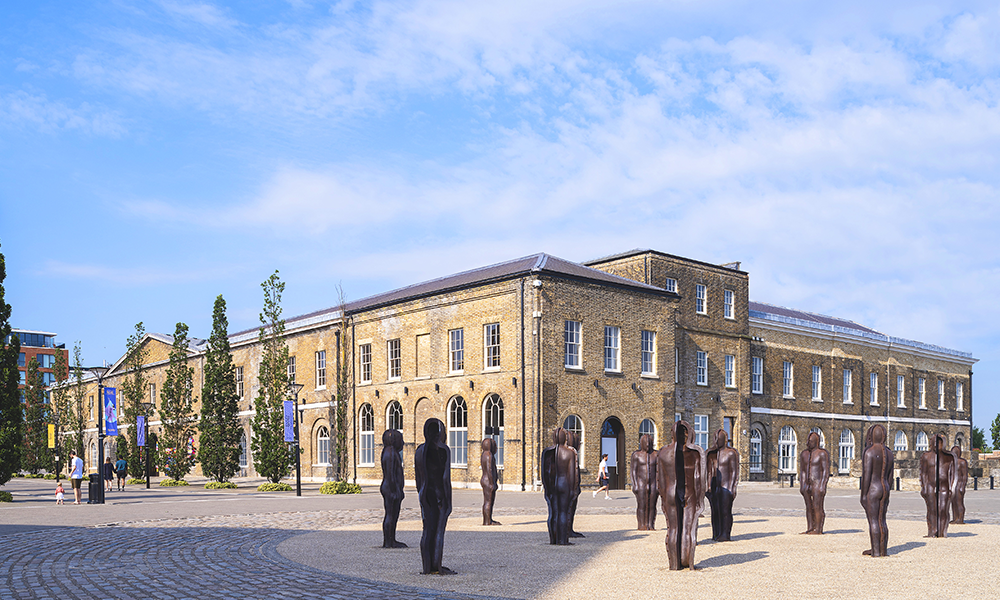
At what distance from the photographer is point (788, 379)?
150ft

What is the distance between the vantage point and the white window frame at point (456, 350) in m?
35.8

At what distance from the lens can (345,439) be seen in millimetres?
37594

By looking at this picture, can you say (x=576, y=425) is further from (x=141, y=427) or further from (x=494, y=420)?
(x=141, y=427)

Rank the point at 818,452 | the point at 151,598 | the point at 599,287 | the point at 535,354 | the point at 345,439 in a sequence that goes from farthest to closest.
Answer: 1. the point at 345,439
2. the point at 599,287
3. the point at 535,354
4. the point at 818,452
5. the point at 151,598

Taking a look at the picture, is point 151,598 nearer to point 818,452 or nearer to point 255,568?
point 255,568

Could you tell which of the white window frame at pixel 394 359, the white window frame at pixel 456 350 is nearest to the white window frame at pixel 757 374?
the white window frame at pixel 456 350

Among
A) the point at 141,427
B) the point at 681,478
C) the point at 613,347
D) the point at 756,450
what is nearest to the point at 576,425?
the point at 613,347

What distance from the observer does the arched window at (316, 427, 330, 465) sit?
42906 millimetres

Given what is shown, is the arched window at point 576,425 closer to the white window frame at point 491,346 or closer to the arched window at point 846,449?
the white window frame at point 491,346

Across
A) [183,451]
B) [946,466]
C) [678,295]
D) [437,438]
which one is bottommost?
[183,451]

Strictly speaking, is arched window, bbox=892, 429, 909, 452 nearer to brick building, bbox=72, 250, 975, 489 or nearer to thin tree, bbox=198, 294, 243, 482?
brick building, bbox=72, 250, 975, 489

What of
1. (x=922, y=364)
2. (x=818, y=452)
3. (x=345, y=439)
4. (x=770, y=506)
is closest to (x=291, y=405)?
(x=345, y=439)

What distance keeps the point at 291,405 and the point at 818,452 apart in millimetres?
24731

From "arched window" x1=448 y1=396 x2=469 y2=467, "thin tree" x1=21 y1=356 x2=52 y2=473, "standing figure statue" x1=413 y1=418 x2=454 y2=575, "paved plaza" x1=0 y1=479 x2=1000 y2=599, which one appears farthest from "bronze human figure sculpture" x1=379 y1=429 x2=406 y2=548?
"thin tree" x1=21 y1=356 x2=52 y2=473
